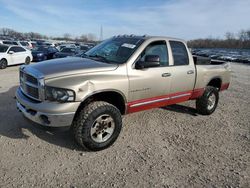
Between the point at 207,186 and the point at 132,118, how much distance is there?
8.63ft

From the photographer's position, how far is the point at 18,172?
319 cm

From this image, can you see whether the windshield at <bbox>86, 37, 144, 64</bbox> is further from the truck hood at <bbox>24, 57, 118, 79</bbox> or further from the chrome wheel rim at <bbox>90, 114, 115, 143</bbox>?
the chrome wheel rim at <bbox>90, 114, 115, 143</bbox>

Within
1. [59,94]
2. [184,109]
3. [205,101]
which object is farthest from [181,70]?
[59,94]

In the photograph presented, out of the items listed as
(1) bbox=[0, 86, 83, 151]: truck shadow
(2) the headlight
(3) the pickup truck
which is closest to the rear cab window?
(3) the pickup truck

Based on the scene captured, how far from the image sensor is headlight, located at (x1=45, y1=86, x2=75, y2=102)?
10.9 ft

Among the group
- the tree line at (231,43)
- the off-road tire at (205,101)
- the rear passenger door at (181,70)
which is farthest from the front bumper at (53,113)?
the tree line at (231,43)

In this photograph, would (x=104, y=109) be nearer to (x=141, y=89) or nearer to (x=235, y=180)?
(x=141, y=89)

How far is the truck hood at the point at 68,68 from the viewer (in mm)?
3502

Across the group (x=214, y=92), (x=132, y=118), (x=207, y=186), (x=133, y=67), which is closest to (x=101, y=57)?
(x=133, y=67)

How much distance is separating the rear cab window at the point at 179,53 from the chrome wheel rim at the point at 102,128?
1977 mm

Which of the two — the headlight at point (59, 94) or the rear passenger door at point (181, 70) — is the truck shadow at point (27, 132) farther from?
the rear passenger door at point (181, 70)

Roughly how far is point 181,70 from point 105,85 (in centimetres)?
203

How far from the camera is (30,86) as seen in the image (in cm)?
Answer: 366

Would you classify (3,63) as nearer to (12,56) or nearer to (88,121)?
(12,56)
